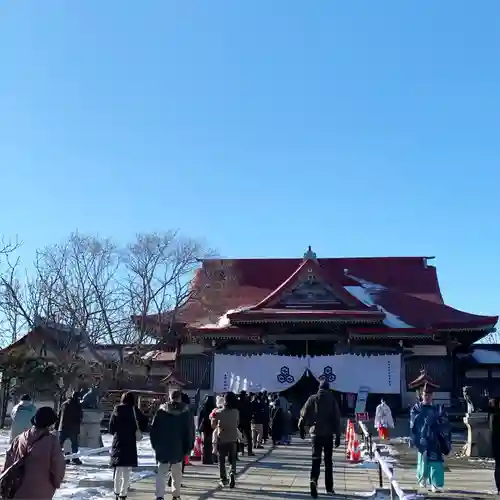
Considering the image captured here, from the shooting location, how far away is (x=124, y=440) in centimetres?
902

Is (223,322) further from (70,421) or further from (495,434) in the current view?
(495,434)

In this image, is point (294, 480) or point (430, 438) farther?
point (294, 480)

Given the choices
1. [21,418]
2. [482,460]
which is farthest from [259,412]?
[21,418]

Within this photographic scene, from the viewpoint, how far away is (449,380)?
88.0 ft

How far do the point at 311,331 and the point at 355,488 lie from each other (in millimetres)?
17926

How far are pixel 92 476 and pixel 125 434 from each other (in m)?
3.34

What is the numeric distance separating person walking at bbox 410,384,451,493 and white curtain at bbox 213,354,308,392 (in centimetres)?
1517

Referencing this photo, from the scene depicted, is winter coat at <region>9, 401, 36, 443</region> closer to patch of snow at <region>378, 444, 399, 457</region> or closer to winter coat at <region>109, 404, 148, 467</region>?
winter coat at <region>109, 404, 148, 467</region>

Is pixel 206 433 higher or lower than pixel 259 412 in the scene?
lower

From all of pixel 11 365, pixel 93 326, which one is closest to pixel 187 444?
pixel 93 326

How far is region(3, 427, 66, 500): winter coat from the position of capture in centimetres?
561

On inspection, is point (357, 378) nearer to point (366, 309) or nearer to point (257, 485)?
point (366, 309)

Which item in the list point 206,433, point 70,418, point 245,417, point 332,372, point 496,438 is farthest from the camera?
point 332,372

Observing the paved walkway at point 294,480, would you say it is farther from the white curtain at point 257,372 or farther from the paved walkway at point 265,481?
the white curtain at point 257,372
